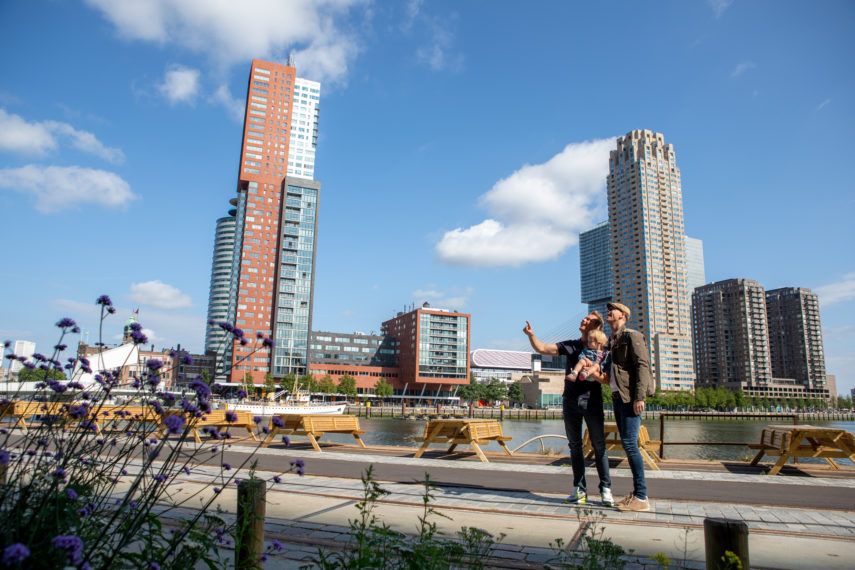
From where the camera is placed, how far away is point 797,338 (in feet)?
577

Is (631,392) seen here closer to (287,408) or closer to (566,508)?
(566,508)

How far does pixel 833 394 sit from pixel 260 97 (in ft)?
715

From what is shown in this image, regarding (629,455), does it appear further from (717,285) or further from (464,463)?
(717,285)

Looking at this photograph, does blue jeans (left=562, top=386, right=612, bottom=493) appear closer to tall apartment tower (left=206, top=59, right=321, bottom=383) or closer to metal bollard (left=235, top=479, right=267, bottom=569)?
metal bollard (left=235, top=479, right=267, bottom=569)

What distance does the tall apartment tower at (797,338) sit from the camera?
173 m

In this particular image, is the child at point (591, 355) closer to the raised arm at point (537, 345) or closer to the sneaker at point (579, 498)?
the raised arm at point (537, 345)

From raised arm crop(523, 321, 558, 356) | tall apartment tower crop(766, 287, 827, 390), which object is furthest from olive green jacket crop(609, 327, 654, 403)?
tall apartment tower crop(766, 287, 827, 390)

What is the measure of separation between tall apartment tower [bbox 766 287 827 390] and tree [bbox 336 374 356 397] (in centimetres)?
15160

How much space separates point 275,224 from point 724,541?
4403 inches

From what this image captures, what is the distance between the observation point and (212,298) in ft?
511

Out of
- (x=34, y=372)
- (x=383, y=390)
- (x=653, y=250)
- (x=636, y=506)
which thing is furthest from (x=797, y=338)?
(x=34, y=372)

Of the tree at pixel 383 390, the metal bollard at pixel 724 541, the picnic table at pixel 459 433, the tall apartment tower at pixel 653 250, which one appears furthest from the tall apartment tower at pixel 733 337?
the metal bollard at pixel 724 541

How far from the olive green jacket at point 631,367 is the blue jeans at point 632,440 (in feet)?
0.46

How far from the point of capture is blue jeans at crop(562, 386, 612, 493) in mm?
5164
